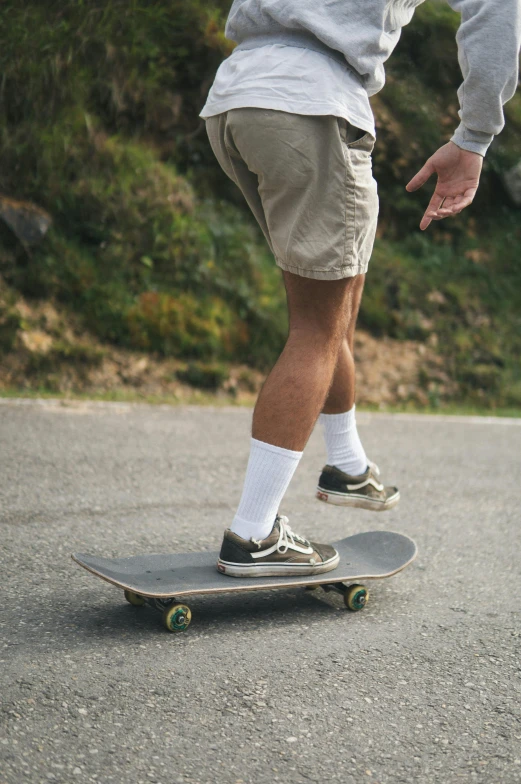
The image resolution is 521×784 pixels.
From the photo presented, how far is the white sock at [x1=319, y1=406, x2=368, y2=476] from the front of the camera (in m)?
3.12

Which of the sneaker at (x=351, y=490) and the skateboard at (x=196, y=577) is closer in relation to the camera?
the skateboard at (x=196, y=577)

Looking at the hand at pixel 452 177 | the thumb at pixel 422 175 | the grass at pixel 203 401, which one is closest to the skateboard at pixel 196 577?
the hand at pixel 452 177

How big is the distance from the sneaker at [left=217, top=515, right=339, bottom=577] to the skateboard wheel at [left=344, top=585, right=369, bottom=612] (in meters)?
0.14

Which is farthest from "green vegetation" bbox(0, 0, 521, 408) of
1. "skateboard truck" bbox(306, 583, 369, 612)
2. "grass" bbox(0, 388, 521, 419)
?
"skateboard truck" bbox(306, 583, 369, 612)

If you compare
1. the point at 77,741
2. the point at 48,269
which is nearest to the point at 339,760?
the point at 77,741

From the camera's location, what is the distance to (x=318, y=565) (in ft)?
8.71

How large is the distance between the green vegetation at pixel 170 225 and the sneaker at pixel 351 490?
429 cm

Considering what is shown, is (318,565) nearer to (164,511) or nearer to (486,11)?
(164,511)

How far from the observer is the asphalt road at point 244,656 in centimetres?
182

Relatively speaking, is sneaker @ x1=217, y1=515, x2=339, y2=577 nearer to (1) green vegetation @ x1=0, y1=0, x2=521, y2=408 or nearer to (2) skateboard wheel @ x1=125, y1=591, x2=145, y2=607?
(2) skateboard wheel @ x1=125, y1=591, x2=145, y2=607

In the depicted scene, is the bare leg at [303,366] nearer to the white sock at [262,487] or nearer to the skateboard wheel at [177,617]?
the white sock at [262,487]

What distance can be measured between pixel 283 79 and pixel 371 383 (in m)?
6.20

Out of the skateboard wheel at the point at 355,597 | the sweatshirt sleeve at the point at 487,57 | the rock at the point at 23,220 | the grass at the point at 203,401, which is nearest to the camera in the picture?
the sweatshirt sleeve at the point at 487,57

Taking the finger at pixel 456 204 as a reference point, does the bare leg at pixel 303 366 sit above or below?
below
